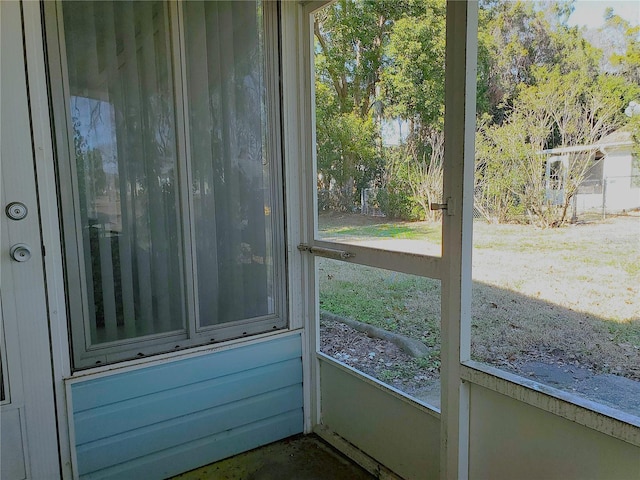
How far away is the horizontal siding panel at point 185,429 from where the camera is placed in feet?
5.48

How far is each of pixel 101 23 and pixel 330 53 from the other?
92 cm

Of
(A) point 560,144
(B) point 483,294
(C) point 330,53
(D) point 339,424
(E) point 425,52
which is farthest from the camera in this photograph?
(D) point 339,424

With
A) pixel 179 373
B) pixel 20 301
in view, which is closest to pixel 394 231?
pixel 179 373

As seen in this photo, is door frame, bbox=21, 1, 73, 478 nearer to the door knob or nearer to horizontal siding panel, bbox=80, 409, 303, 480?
the door knob

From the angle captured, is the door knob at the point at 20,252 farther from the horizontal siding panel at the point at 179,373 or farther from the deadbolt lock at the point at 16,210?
the horizontal siding panel at the point at 179,373

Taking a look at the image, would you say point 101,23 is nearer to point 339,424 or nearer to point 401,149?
point 401,149

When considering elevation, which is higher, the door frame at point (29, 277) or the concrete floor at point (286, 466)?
the door frame at point (29, 277)

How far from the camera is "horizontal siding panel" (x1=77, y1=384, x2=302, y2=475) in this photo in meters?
1.67

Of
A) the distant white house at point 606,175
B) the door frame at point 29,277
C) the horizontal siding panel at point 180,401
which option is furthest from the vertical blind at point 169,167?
the distant white house at point 606,175

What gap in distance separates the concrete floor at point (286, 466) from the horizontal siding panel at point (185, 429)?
0.49 ft

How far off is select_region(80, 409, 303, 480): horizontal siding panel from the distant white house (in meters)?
1.66

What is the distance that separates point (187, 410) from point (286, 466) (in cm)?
52

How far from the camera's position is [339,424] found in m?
2.07

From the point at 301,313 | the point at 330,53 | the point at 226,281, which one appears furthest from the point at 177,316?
the point at 330,53
